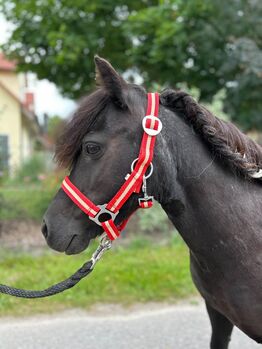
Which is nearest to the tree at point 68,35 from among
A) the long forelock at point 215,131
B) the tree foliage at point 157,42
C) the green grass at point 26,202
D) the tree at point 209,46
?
the tree foliage at point 157,42

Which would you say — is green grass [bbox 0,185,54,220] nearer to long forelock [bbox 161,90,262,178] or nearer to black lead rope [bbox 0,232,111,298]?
black lead rope [bbox 0,232,111,298]

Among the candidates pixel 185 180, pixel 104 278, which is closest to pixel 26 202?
pixel 104 278

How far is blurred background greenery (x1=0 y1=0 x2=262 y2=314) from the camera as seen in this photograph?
5387 millimetres

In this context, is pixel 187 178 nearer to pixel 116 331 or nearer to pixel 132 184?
pixel 132 184

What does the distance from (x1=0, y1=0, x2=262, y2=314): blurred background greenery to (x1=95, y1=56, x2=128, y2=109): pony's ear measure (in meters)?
3.29

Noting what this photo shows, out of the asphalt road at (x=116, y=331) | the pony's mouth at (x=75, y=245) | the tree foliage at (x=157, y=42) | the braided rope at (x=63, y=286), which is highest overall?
the pony's mouth at (x=75, y=245)

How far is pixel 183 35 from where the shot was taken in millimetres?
7609

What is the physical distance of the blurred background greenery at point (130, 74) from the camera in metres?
5.39

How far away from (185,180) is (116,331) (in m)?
2.61

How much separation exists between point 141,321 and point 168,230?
328 centimetres

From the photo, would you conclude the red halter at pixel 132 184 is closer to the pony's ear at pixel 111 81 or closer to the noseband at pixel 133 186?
the noseband at pixel 133 186

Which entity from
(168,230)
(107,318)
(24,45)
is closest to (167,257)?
(168,230)

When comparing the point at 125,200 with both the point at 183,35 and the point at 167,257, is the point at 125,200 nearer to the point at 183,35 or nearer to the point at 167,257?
the point at 167,257

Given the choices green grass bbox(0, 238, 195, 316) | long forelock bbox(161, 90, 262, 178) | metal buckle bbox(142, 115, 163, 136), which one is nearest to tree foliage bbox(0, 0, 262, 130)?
green grass bbox(0, 238, 195, 316)
